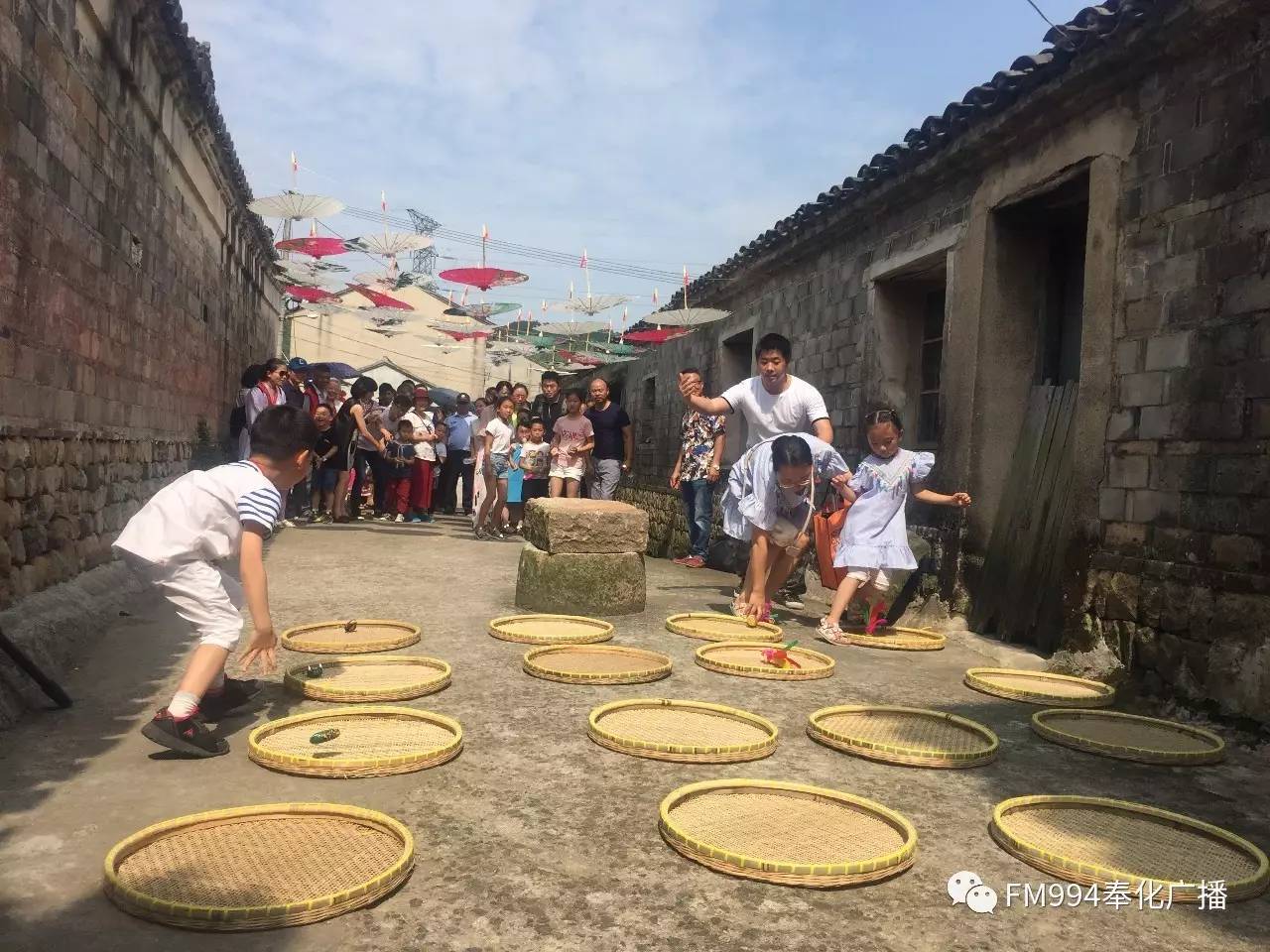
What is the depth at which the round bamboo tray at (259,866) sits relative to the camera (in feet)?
6.90

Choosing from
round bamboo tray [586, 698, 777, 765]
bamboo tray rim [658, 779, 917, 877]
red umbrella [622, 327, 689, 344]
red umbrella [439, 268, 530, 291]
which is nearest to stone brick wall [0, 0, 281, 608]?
round bamboo tray [586, 698, 777, 765]

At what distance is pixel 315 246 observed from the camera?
16594mm

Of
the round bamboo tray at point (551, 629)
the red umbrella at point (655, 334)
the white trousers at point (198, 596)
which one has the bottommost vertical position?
the round bamboo tray at point (551, 629)

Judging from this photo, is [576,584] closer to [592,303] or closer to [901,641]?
[901,641]

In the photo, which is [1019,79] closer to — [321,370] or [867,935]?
[867,935]

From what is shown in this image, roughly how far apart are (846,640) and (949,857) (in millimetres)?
3106

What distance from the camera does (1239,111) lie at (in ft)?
14.6

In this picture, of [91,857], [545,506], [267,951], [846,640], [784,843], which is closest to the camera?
[267,951]

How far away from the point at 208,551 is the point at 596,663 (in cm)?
195

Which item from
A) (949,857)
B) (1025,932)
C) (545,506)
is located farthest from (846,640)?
(1025,932)

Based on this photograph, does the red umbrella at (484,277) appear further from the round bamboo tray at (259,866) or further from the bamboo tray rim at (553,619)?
the round bamboo tray at (259,866)

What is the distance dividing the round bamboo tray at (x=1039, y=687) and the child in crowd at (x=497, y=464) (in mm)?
6351

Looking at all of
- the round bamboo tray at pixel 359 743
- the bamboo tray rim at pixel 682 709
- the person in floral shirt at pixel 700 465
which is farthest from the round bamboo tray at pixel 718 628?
the person in floral shirt at pixel 700 465

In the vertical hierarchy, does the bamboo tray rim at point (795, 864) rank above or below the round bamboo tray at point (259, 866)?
above
